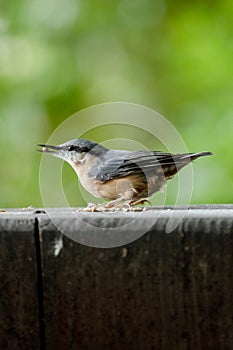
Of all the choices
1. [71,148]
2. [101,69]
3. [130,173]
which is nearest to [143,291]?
[130,173]

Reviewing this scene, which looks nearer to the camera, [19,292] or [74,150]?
[19,292]

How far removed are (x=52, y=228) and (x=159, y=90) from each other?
9.63ft

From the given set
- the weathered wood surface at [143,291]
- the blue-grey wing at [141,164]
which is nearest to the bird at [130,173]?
the blue-grey wing at [141,164]

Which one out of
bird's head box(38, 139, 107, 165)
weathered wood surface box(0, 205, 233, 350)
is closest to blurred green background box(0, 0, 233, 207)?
bird's head box(38, 139, 107, 165)

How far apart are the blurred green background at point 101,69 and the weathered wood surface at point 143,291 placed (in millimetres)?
2444

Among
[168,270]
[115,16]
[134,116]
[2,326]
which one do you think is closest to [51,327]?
[2,326]

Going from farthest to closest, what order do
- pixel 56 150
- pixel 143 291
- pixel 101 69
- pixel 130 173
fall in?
pixel 101 69, pixel 56 150, pixel 130 173, pixel 143 291

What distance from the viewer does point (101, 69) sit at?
4.15 m

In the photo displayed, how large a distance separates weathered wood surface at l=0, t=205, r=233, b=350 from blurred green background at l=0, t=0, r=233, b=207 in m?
2.44

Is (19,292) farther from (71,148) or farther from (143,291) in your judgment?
(71,148)

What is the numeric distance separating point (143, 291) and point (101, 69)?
10.2 feet

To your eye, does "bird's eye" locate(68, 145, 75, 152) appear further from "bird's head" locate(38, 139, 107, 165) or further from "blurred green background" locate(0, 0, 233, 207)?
"blurred green background" locate(0, 0, 233, 207)

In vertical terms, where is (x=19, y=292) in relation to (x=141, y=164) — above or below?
below

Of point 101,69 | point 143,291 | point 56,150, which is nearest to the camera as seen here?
point 143,291
